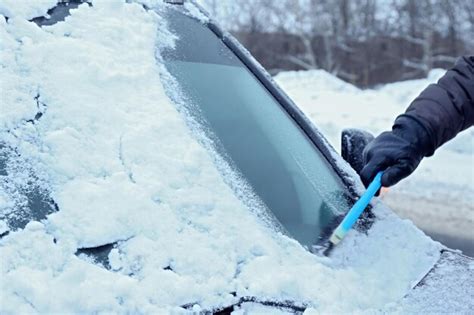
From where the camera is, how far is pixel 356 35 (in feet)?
82.4

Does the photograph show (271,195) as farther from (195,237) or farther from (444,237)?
(444,237)

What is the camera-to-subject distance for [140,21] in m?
2.32

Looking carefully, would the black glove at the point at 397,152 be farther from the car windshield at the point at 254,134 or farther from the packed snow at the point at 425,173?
the packed snow at the point at 425,173

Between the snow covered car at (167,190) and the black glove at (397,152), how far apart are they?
155mm

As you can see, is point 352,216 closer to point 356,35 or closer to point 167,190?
point 167,190

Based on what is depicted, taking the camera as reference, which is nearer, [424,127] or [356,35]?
[424,127]

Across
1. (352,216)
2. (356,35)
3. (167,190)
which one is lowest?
(356,35)

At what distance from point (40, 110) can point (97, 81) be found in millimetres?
225

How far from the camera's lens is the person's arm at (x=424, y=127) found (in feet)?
7.03

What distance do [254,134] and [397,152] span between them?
527 mm

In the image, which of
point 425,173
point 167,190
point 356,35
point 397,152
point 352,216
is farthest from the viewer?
point 356,35

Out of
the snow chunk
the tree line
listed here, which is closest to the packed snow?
the snow chunk

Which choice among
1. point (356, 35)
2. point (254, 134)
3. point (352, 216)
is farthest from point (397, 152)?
point (356, 35)

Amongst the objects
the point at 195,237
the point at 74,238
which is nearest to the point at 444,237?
the point at 195,237
